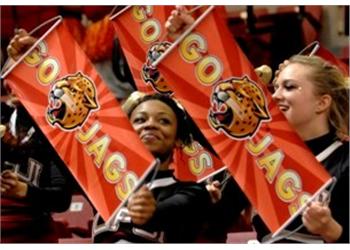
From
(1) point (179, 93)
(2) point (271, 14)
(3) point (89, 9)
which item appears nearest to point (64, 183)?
(1) point (179, 93)

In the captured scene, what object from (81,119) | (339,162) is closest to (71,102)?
(81,119)

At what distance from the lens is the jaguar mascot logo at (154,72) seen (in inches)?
60.5

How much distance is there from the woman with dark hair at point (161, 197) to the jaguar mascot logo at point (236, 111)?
10cm

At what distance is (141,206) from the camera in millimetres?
1358

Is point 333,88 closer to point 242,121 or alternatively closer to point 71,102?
point 242,121

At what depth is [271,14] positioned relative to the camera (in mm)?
3094

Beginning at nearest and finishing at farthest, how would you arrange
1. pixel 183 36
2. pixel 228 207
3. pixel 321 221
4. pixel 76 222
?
pixel 321 221
pixel 183 36
pixel 228 207
pixel 76 222

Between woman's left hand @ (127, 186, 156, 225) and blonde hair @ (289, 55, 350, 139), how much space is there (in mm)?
338

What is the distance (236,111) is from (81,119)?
261mm

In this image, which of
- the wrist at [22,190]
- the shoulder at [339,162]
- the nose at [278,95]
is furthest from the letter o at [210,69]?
the wrist at [22,190]

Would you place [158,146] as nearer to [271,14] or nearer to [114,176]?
[114,176]

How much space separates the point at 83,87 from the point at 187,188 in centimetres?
25

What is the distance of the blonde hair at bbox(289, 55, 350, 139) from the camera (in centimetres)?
144
